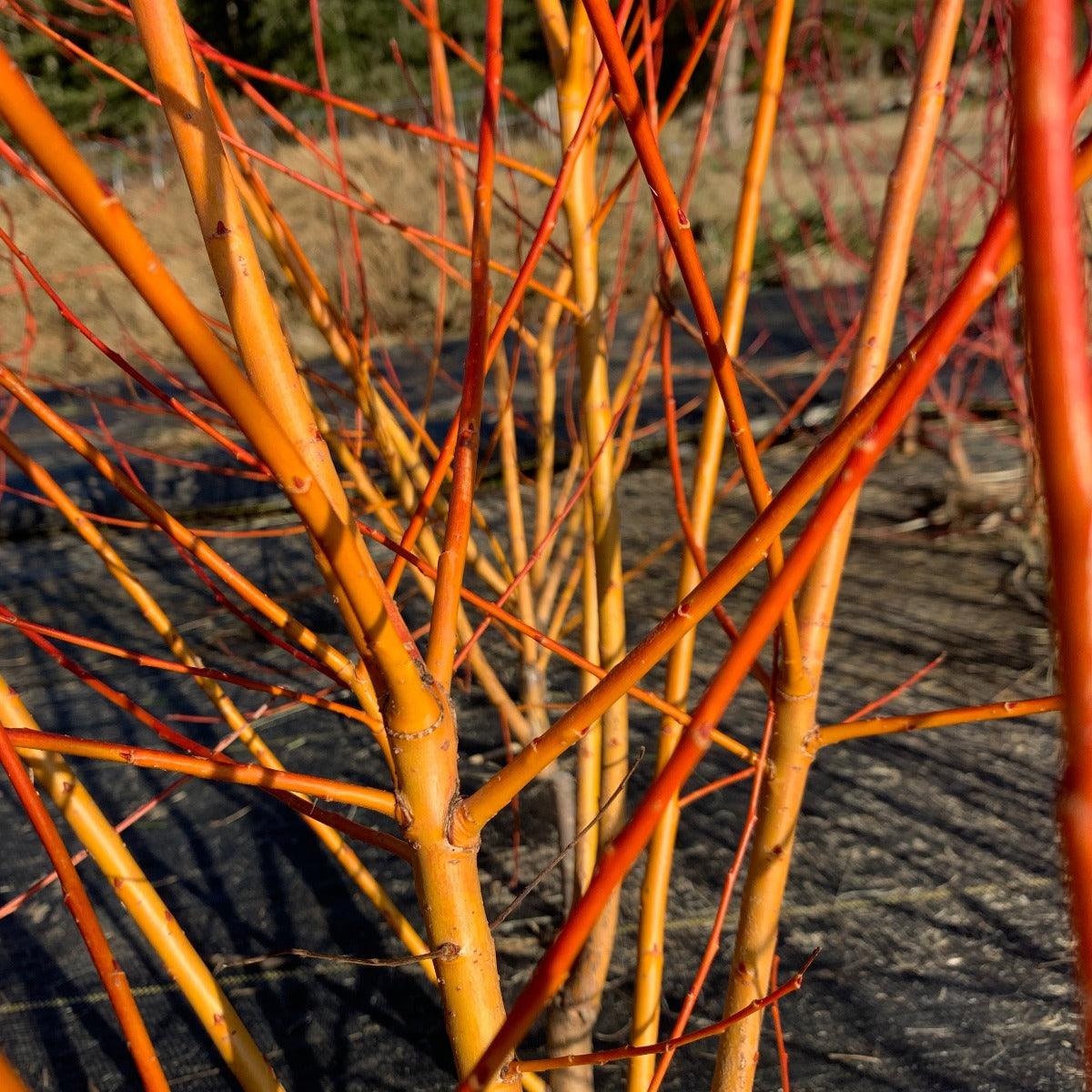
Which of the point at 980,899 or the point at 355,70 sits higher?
the point at 355,70

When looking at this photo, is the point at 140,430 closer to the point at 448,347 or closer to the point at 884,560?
the point at 448,347

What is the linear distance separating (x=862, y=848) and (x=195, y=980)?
1.17 meters

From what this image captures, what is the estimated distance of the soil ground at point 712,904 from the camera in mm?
1238

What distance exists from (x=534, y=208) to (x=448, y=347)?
1.75 metres

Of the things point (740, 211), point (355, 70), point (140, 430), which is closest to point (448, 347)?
point (140, 430)

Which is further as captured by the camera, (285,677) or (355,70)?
(355,70)

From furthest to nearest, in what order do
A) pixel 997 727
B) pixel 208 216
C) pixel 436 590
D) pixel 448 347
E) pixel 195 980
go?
1. pixel 448 347
2. pixel 997 727
3. pixel 195 980
4. pixel 436 590
5. pixel 208 216

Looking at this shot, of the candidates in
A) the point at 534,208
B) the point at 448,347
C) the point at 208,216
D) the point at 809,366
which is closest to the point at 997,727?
the point at 208,216

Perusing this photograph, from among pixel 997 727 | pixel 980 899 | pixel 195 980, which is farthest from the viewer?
pixel 997 727

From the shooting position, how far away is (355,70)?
1188cm

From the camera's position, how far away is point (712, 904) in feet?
4.93

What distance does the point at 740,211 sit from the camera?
70 centimetres

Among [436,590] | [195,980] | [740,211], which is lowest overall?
[195,980]

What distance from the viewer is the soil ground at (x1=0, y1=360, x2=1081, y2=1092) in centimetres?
124
